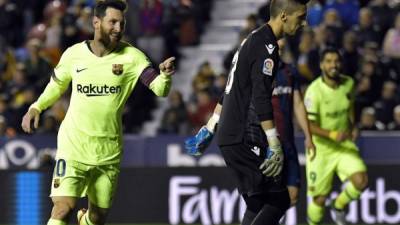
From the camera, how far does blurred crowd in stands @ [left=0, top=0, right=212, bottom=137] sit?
2056cm

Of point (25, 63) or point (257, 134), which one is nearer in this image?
point (257, 134)

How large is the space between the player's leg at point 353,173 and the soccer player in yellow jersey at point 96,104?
4.80 meters

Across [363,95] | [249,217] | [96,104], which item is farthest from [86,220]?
[363,95]

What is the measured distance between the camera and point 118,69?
1056 centimetres

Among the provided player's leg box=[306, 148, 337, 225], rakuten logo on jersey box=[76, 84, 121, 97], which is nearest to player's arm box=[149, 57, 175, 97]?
rakuten logo on jersey box=[76, 84, 121, 97]

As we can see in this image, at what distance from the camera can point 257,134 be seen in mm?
9477

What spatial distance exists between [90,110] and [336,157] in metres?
5.08

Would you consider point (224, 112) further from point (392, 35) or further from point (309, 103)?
point (392, 35)

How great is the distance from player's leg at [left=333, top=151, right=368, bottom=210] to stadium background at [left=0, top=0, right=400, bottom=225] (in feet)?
5.95

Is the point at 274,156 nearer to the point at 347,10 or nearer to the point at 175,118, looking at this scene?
the point at 175,118

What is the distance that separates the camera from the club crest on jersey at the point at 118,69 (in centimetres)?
1056

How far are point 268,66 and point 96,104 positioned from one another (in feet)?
6.44

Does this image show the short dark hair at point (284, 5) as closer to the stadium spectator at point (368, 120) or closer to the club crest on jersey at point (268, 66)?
the club crest on jersey at point (268, 66)

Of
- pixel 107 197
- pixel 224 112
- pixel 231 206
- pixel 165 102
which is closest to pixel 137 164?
pixel 231 206
